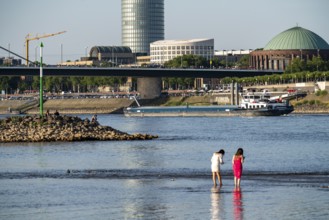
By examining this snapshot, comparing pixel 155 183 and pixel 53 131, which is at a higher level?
pixel 53 131

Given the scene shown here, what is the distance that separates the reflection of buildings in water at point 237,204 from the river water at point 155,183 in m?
0.03

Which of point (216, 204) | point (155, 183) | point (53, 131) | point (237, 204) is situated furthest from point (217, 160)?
point (53, 131)

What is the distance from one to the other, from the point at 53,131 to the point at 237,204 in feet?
171

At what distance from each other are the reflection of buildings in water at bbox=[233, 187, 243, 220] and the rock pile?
152ft

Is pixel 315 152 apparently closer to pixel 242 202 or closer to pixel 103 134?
pixel 103 134

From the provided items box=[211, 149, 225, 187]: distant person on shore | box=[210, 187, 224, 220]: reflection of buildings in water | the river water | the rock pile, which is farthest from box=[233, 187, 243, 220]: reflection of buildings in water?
the rock pile

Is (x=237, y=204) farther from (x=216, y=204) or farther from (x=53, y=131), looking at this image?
(x=53, y=131)

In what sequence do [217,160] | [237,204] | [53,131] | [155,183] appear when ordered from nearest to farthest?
[237,204]
[217,160]
[155,183]
[53,131]

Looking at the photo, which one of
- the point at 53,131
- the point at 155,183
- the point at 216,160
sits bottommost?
the point at 155,183

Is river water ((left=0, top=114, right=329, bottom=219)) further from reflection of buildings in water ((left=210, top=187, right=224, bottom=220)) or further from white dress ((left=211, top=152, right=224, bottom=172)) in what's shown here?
white dress ((left=211, top=152, right=224, bottom=172))

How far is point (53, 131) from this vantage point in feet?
304

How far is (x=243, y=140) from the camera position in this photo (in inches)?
3826

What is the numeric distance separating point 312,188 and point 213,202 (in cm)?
620

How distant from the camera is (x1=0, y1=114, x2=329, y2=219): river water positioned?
4044 cm
